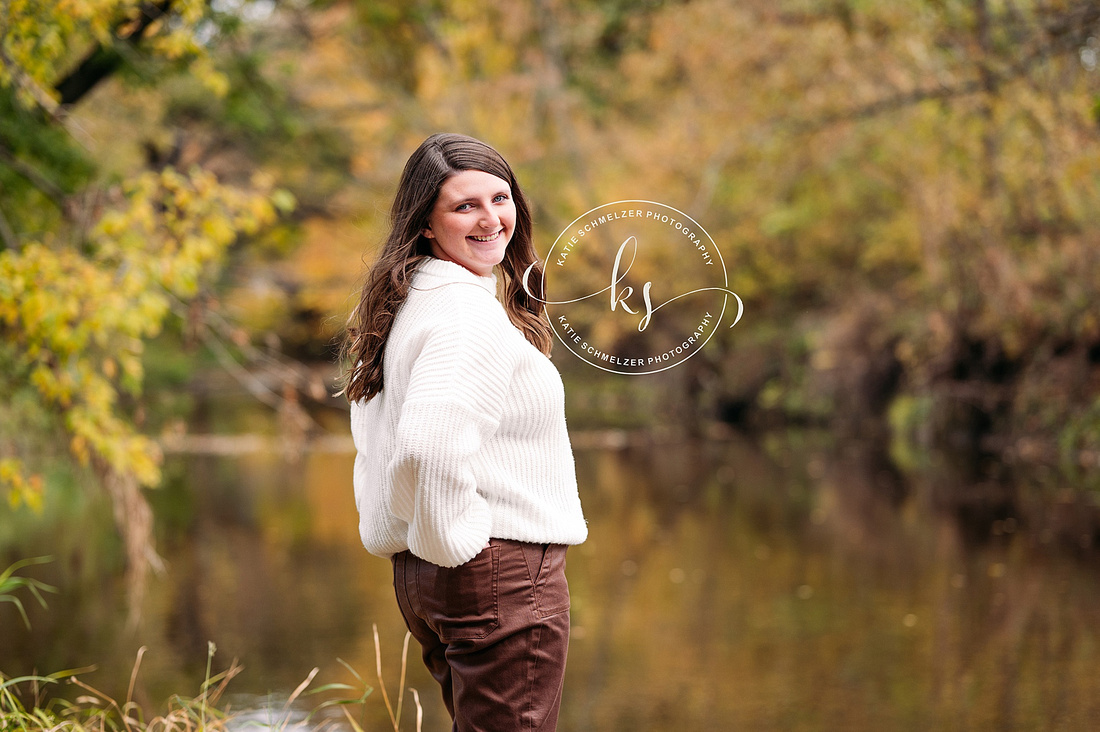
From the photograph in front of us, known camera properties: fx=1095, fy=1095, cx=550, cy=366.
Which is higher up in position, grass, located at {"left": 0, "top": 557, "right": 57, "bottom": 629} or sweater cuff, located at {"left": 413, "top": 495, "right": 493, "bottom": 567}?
sweater cuff, located at {"left": 413, "top": 495, "right": 493, "bottom": 567}

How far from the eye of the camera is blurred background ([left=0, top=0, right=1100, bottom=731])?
5254 millimetres

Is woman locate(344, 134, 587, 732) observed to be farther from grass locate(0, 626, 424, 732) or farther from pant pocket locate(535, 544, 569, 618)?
grass locate(0, 626, 424, 732)

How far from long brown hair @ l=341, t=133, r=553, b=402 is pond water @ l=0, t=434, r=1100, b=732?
308cm

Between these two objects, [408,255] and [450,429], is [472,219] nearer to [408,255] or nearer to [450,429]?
[408,255]

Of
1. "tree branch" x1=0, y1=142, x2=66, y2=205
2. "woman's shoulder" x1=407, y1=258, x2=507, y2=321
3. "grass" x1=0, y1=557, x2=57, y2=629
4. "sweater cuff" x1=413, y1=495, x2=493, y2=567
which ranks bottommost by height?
"grass" x1=0, y1=557, x2=57, y2=629

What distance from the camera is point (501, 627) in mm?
1873

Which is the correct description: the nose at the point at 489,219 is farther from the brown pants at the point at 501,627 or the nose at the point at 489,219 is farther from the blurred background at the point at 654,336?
the brown pants at the point at 501,627

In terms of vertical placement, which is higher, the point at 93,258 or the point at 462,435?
the point at 93,258

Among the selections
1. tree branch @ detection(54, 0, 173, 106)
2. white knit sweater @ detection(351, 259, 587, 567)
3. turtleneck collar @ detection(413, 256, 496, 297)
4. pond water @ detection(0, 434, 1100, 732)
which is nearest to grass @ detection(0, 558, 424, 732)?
pond water @ detection(0, 434, 1100, 732)

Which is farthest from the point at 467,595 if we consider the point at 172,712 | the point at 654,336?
the point at 654,336

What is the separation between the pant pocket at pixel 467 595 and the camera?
1863 millimetres

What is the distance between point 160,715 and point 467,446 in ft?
13.4

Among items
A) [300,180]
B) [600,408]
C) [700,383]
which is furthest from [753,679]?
[600,408]

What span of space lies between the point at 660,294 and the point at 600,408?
10293 mm
